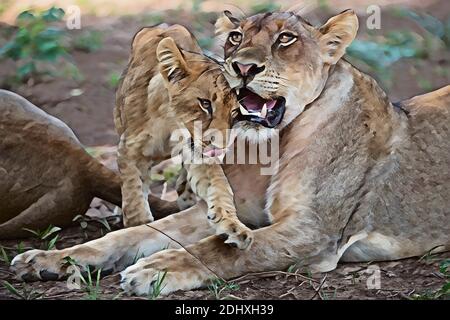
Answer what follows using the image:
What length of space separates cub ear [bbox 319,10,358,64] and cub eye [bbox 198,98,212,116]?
1.22 ft

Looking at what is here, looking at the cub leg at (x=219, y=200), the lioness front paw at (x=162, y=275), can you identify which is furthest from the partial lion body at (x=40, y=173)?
the lioness front paw at (x=162, y=275)

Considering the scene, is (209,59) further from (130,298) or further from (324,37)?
(130,298)

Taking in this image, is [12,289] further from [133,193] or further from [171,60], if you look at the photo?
[171,60]

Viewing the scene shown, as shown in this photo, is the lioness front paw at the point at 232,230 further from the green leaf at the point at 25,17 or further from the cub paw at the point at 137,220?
the green leaf at the point at 25,17

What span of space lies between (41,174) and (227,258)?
72 cm

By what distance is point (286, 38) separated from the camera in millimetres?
3258

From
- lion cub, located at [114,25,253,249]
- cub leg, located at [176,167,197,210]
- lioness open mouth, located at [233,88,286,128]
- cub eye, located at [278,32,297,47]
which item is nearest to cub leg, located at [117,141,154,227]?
lion cub, located at [114,25,253,249]

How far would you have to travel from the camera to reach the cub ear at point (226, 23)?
10.9 ft

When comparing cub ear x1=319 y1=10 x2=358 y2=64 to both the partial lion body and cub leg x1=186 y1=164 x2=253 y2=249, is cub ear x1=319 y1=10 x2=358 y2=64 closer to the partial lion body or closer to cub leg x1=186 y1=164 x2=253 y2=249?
cub leg x1=186 y1=164 x2=253 y2=249

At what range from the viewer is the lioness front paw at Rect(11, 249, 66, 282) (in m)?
3.15

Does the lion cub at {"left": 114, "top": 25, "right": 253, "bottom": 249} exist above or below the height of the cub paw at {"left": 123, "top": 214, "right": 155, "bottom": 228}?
above

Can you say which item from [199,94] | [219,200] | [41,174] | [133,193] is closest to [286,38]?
[199,94]

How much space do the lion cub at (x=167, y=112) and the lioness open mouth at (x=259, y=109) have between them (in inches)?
1.2
